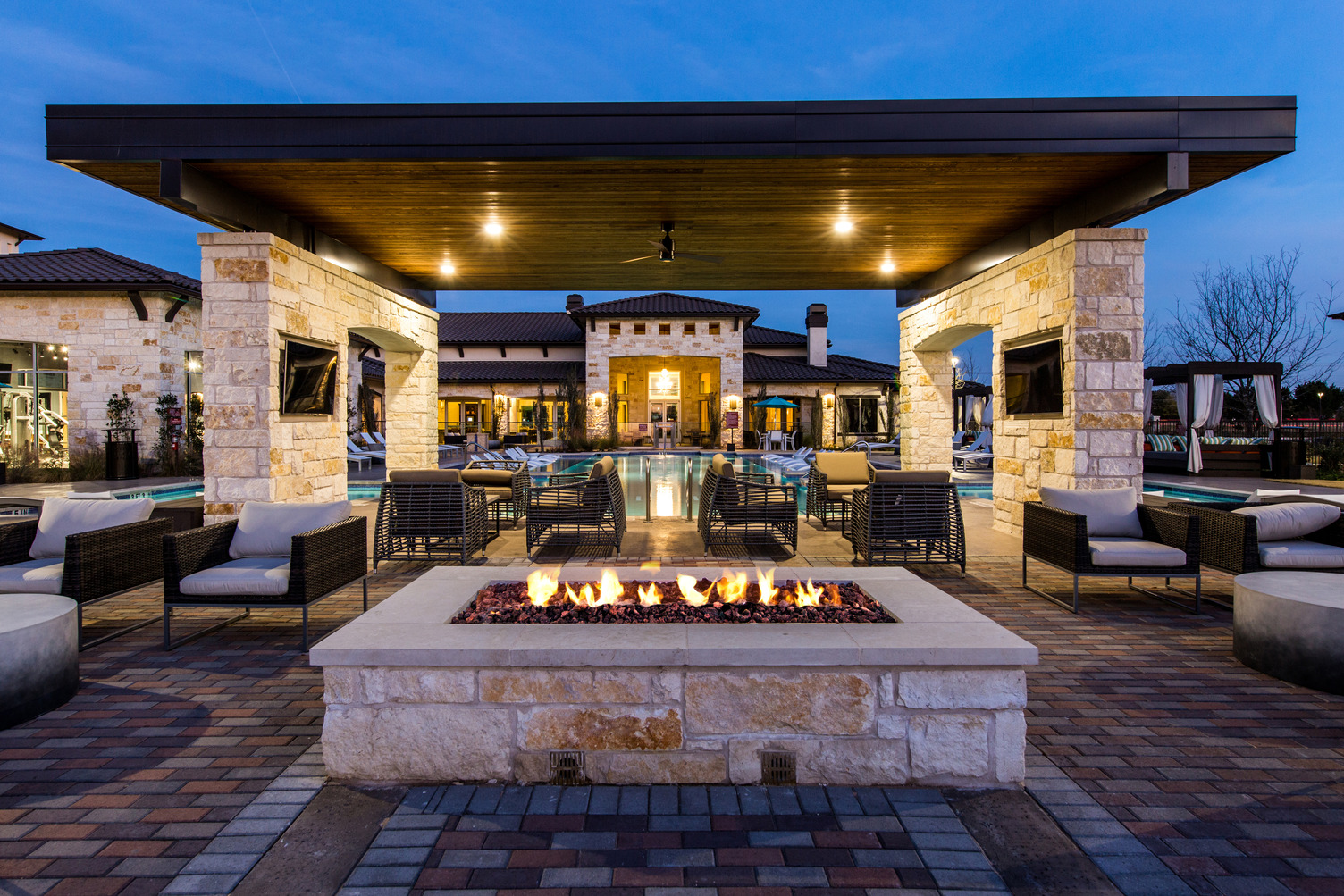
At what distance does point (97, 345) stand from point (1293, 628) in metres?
17.8

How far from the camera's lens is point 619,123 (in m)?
4.98

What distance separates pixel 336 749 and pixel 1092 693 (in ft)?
10.7

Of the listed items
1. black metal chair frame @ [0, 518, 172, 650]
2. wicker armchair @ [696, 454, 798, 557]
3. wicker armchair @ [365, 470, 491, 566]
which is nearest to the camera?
black metal chair frame @ [0, 518, 172, 650]

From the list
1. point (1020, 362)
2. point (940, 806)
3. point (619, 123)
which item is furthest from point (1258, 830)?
point (1020, 362)

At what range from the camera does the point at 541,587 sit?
9.91ft

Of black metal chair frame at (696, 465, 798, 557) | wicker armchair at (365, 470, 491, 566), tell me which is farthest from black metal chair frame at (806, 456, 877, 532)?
wicker armchair at (365, 470, 491, 566)

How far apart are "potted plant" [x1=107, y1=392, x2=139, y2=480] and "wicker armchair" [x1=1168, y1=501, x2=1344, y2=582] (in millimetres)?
16154

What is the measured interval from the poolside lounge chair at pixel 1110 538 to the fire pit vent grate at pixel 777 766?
9.85ft

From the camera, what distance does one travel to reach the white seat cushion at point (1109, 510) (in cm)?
478

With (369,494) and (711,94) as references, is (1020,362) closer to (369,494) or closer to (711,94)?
(369,494)

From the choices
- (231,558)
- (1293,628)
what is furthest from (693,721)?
(231,558)

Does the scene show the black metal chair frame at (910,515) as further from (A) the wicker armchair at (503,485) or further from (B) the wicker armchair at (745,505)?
(A) the wicker armchair at (503,485)

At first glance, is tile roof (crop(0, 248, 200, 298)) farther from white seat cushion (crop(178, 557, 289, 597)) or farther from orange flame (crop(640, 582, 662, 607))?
orange flame (crop(640, 582, 662, 607))

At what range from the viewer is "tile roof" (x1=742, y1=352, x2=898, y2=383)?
25141 millimetres
